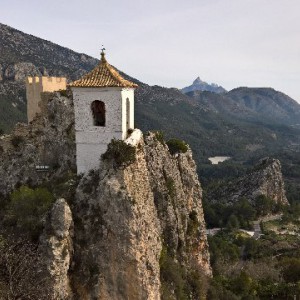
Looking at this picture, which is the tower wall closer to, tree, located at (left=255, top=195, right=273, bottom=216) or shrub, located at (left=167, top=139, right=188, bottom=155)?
shrub, located at (left=167, top=139, right=188, bottom=155)

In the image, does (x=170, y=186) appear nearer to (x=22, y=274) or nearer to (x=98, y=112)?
(x=98, y=112)

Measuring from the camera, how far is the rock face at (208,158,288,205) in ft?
423

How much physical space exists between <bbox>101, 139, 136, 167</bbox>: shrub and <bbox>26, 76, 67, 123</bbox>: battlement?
56.3ft

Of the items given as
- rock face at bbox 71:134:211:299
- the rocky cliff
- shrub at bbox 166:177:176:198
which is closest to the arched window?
the rocky cliff

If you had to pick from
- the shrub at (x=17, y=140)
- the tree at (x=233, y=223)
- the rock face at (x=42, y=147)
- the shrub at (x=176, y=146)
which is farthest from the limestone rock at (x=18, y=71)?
the shrub at (x=176, y=146)

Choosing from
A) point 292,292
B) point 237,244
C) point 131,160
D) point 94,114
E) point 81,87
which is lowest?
point 237,244

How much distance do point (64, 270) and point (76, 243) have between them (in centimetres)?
192

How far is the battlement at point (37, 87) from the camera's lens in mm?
38344

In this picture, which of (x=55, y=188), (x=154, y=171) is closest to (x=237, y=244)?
(x=154, y=171)

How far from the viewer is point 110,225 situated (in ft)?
72.8

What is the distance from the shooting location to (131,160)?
78.1ft

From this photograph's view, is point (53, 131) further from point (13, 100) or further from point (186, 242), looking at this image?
point (13, 100)

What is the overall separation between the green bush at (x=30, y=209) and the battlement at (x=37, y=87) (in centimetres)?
1559

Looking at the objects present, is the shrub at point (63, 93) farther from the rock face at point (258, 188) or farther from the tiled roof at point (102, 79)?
the rock face at point (258, 188)
